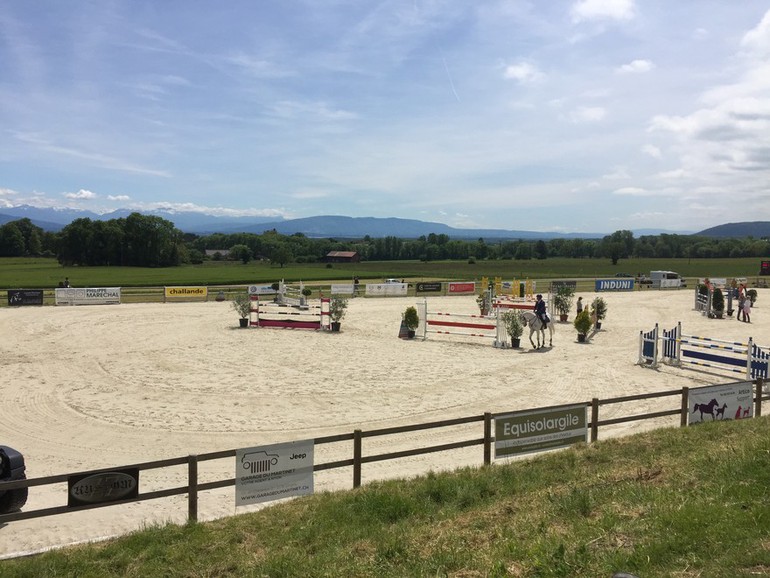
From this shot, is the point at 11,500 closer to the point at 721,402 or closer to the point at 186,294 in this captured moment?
the point at 721,402

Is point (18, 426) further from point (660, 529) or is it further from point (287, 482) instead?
point (660, 529)

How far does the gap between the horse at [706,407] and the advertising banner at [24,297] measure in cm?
3848

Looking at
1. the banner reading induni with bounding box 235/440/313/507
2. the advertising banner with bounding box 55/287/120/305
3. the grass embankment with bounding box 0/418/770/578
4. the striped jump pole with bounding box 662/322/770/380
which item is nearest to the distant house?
the advertising banner with bounding box 55/287/120/305

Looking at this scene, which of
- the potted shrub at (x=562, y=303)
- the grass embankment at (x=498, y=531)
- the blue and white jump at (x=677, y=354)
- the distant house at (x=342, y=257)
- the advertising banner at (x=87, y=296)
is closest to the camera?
the grass embankment at (x=498, y=531)

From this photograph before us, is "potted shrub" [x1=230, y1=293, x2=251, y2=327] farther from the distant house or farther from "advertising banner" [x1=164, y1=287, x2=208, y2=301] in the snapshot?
the distant house

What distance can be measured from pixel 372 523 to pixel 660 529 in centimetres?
304

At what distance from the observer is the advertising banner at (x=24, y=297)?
122ft

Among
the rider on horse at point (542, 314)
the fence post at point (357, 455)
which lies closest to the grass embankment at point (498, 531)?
the fence post at point (357, 455)

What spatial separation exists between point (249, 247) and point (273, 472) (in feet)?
435

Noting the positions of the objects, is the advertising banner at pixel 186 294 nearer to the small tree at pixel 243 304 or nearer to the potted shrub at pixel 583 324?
the small tree at pixel 243 304

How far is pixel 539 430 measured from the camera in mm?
9445

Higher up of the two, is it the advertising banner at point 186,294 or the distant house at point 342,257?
the distant house at point 342,257

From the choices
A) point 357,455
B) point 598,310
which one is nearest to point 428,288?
point 598,310

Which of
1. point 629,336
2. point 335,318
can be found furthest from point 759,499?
point 335,318
